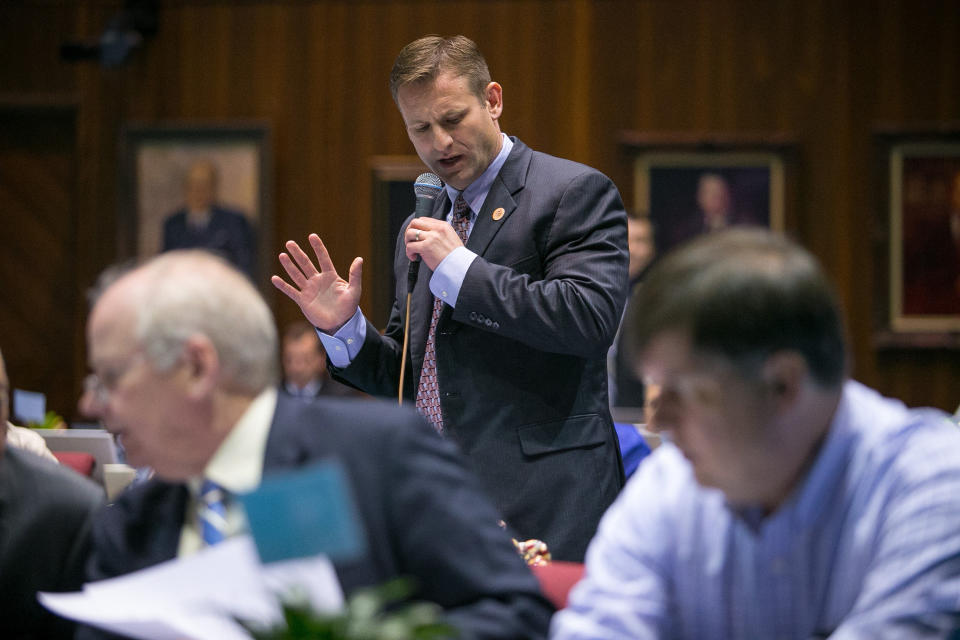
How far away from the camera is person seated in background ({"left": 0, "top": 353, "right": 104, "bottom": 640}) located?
5.30 feet

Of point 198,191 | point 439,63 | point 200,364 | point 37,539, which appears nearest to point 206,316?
point 200,364

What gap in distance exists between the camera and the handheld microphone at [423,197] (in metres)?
2.72

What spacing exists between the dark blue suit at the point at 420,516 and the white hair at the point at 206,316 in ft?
0.30

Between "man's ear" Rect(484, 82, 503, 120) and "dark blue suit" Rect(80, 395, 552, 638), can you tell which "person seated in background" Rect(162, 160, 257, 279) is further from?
"dark blue suit" Rect(80, 395, 552, 638)

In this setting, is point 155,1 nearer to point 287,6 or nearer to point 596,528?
point 287,6

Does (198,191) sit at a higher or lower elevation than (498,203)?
higher

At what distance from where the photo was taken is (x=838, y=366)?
1.24 m

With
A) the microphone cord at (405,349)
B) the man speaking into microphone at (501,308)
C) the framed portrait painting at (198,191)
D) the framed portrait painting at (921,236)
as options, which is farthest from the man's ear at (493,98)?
the framed portrait painting at (921,236)

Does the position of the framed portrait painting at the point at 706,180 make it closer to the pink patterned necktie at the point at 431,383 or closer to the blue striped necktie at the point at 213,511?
the pink patterned necktie at the point at 431,383

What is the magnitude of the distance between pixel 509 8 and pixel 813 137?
205 cm

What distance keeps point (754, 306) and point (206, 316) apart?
711 mm

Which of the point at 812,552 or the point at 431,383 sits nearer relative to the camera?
the point at 812,552

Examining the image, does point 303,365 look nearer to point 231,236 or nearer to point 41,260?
point 231,236

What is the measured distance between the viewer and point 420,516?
141 cm
